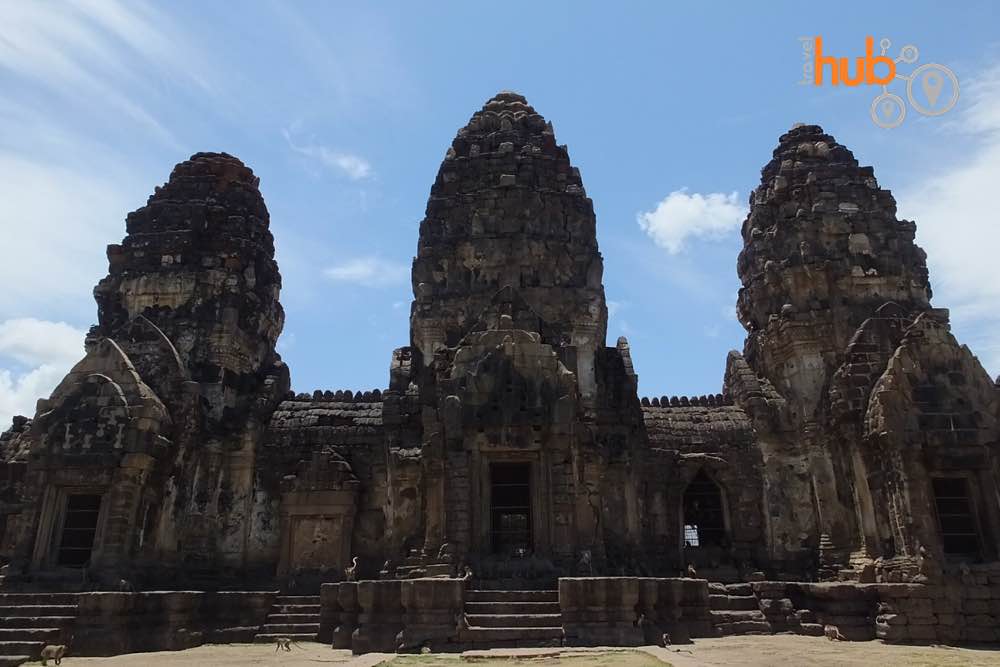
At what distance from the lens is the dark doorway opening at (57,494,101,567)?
15.3m

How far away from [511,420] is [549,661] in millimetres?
5910

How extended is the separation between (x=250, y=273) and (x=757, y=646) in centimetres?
1518

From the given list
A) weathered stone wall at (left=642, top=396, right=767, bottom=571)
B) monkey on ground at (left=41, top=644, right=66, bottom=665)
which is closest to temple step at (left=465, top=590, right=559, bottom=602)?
weathered stone wall at (left=642, top=396, right=767, bottom=571)

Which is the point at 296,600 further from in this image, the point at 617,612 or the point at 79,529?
the point at 617,612

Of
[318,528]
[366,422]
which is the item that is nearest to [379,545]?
[318,528]

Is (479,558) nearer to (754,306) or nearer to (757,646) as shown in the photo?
(757,646)

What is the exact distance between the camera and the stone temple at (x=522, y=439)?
13.8 meters

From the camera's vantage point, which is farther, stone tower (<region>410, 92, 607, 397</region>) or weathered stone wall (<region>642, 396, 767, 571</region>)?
stone tower (<region>410, 92, 607, 397</region>)

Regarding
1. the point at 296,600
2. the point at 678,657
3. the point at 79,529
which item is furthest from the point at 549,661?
the point at 79,529

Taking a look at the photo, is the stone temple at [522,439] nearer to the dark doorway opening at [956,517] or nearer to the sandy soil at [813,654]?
the dark doorway opening at [956,517]

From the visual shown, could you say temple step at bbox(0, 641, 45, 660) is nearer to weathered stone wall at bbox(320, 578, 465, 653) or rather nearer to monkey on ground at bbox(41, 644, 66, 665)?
monkey on ground at bbox(41, 644, 66, 665)

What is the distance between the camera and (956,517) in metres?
14.2

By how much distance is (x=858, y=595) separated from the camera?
1330 cm

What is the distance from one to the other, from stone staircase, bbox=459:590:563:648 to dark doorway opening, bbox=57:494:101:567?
28.9 ft
